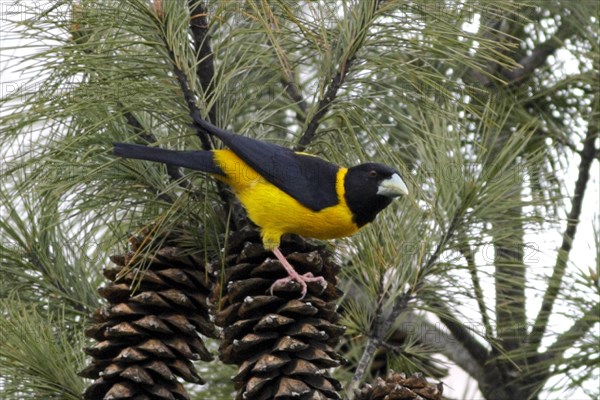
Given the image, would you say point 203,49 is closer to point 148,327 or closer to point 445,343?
point 148,327

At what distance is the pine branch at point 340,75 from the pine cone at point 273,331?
0.28 meters

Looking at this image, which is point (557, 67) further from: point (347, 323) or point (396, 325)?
point (347, 323)

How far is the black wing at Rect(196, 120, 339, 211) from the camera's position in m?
2.19

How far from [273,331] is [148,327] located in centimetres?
26

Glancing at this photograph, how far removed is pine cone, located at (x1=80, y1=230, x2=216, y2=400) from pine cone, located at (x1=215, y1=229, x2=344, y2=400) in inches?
2.8

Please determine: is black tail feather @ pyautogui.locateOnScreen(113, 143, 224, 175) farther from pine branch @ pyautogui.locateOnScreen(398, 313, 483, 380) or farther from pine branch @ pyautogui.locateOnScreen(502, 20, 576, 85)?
pine branch @ pyautogui.locateOnScreen(502, 20, 576, 85)

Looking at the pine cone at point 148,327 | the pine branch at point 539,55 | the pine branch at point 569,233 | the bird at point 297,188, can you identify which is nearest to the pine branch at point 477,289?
the pine branch at point 569,233

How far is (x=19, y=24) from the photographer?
185 cm

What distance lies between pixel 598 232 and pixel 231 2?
49.9 inches

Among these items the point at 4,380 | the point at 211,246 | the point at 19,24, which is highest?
the point at 19,24

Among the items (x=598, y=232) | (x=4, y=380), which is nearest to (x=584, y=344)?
(x=598, y=232)

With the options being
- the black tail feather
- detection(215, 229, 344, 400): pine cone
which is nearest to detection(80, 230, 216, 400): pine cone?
detection(215, 229, 344, 400): pine cone

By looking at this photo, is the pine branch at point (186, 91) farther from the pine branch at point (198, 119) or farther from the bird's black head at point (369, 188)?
the bird's black head at point (369, 188)

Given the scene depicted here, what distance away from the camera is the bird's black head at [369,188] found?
2.15 meters
